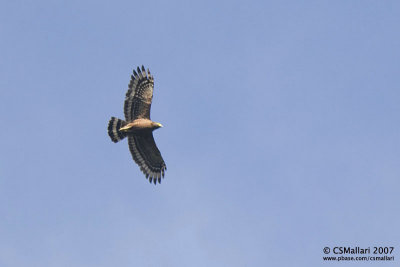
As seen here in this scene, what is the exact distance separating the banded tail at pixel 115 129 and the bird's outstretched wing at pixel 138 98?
0.54 m

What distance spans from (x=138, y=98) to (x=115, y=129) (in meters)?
2.12

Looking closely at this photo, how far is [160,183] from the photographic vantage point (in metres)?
35.1

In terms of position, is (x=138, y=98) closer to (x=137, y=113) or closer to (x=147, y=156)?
(x=137, y=113)

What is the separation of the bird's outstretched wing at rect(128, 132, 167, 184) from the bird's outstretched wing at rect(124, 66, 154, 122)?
1329 millimetres

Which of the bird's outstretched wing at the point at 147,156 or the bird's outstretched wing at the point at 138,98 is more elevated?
the bird's outstretched wing at the point at 138,98

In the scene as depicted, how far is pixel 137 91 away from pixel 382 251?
1511cm

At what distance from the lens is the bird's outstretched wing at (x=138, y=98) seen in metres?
32.7

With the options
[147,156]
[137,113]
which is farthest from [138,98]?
[147,156]

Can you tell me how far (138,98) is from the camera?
32781 mm

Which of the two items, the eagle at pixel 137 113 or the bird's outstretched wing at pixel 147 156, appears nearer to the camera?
the eagle at pixel 137 113

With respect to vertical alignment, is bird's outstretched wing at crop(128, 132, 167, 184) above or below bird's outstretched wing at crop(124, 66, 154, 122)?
below

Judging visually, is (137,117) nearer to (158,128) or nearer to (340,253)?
(158,128)

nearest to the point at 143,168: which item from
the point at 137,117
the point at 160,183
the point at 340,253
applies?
the point at 160,183

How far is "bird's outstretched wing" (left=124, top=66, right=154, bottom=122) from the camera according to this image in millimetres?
32688
